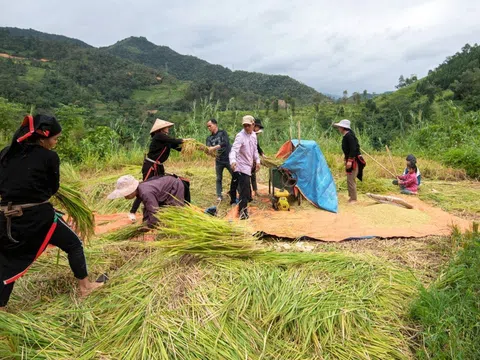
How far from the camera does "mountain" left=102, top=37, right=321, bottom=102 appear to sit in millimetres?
52562

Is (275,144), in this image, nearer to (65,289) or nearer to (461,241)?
(461,241)

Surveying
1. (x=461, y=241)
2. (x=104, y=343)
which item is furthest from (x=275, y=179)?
(x=104, y=343)

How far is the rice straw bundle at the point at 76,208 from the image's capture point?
260 cm

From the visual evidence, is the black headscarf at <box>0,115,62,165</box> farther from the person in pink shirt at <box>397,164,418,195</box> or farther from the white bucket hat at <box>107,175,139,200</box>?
the person in pink shirt at <box>397,164,418,195</box>

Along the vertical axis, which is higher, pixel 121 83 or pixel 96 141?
pixel 121 83

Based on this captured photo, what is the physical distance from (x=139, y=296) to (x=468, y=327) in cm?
205

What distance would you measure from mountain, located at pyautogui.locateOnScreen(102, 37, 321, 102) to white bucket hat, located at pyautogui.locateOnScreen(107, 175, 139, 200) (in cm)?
4253

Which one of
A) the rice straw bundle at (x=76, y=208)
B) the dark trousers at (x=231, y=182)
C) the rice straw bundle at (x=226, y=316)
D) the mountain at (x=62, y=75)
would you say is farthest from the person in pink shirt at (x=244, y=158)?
the mountain at (x=62, y=75)

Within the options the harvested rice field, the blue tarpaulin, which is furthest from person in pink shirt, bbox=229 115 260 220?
the harvested rice field

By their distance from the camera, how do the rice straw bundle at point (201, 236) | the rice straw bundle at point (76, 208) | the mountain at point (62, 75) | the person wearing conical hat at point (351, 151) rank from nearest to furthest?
the rice straw bundle at point (201, 236), the rice straw bundle at point (76, 208), the person wearing conical hat at point (351, 151), the mountain at point (62, 75)

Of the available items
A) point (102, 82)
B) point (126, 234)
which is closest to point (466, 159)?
point (126, 234)

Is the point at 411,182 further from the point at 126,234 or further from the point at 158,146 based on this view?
the point at 126,234

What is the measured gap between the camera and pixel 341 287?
233cm

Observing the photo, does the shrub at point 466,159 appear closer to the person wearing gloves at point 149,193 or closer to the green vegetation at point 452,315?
the green vegetation at point 452,315
